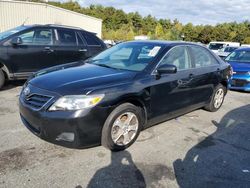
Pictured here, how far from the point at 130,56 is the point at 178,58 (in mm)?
875

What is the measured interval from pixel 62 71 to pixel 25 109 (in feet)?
2.86

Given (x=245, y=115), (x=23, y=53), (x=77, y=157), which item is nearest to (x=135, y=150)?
(x=77, y=157)

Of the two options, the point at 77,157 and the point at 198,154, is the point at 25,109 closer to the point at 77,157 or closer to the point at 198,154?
the point at 77,157

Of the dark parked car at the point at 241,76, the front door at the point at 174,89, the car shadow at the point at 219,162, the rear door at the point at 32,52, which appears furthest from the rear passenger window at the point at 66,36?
the dark parked car at the point at 241,76

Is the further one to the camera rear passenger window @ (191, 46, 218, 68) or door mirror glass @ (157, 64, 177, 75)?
rear passenger window @ (191, 46, 218, 68)

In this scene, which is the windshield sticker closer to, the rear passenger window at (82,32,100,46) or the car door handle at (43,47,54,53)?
the car door handle at (43,47,54,53)

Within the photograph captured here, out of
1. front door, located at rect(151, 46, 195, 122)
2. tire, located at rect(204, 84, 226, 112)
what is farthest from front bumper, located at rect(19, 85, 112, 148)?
tire, located at rect(204, 84, 226, 112)

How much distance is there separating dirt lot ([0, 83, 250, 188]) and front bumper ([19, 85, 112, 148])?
295 millimetres

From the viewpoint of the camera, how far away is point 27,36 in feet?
22.6

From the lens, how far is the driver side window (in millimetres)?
4480

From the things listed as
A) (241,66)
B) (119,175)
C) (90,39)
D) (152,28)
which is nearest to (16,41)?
(90,39)

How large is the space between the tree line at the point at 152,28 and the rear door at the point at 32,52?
43.3m

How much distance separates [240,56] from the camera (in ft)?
32.4

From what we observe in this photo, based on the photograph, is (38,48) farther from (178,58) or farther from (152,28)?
(152,28)
